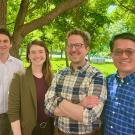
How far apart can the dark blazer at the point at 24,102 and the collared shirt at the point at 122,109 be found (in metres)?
1.23

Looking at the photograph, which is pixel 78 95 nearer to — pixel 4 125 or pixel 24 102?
pixel 24 102

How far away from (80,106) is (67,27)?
12.6 metres

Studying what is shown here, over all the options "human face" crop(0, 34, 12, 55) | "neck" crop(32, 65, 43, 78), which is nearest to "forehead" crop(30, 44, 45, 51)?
"neck" crop(32, 65, 43, 78)

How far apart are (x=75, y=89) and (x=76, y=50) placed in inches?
16.1

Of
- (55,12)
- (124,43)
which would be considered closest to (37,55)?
(124,43)

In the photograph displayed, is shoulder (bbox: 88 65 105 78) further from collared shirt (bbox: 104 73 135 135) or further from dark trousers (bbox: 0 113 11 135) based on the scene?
dark trousers (bbox: 0 113 11 135)

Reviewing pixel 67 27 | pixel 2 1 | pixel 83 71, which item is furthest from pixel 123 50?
pixel 67 27

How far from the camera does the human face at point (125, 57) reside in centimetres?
372

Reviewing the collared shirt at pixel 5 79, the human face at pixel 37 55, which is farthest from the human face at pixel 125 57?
the collared shirt at pixel 5 79

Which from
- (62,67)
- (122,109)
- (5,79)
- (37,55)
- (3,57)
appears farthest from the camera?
(62,67)

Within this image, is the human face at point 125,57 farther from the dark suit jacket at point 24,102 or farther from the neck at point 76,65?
the dark suit jacket at point 24,102

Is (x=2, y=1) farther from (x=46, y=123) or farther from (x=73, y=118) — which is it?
(x=73, y=118)

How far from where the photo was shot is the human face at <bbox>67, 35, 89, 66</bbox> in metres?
4.03

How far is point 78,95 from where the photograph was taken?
398 cm
